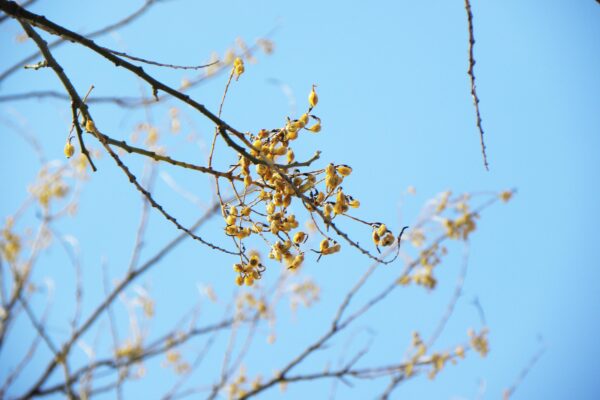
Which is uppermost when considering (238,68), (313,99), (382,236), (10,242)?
(10,242)

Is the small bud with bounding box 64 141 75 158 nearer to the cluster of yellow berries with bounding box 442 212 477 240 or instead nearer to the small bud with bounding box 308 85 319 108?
the small bud with bounding box 308 85 319 108

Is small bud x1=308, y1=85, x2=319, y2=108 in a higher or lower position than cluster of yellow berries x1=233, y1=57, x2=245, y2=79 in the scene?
lower

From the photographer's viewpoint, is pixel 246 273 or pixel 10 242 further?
pixel 10 242

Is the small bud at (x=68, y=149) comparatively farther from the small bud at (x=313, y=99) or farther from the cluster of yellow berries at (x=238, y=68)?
the small bud at (x=313, y=99)

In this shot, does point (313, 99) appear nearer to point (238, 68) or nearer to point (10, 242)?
point (238, 68)

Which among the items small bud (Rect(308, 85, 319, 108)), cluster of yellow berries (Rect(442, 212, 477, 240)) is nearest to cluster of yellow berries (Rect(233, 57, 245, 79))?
small bud (Rect(308, 85, 319, 108))

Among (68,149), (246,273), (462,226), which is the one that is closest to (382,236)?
(246,273)

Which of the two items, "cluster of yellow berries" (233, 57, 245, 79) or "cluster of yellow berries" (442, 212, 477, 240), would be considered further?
"cluster of yellow berries" (442, 212, 477, 240)

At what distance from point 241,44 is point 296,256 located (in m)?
2.93

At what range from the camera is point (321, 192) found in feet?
4.18

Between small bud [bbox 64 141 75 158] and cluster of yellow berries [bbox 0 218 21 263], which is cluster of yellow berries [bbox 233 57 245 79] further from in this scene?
cluster of yellow berries [bbox 0 218 21 263]

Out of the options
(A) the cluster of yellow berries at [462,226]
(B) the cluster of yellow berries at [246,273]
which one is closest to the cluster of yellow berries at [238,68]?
(B) the cluster of yellow berries at [246,273]

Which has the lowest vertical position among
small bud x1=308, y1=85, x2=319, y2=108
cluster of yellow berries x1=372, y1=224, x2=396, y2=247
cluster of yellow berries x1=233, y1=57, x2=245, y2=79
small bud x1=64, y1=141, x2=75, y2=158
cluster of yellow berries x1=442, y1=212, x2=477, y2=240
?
cluster of yellow berries x1=372, y1=224, x2=396, y2=247

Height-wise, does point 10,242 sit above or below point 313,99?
above
